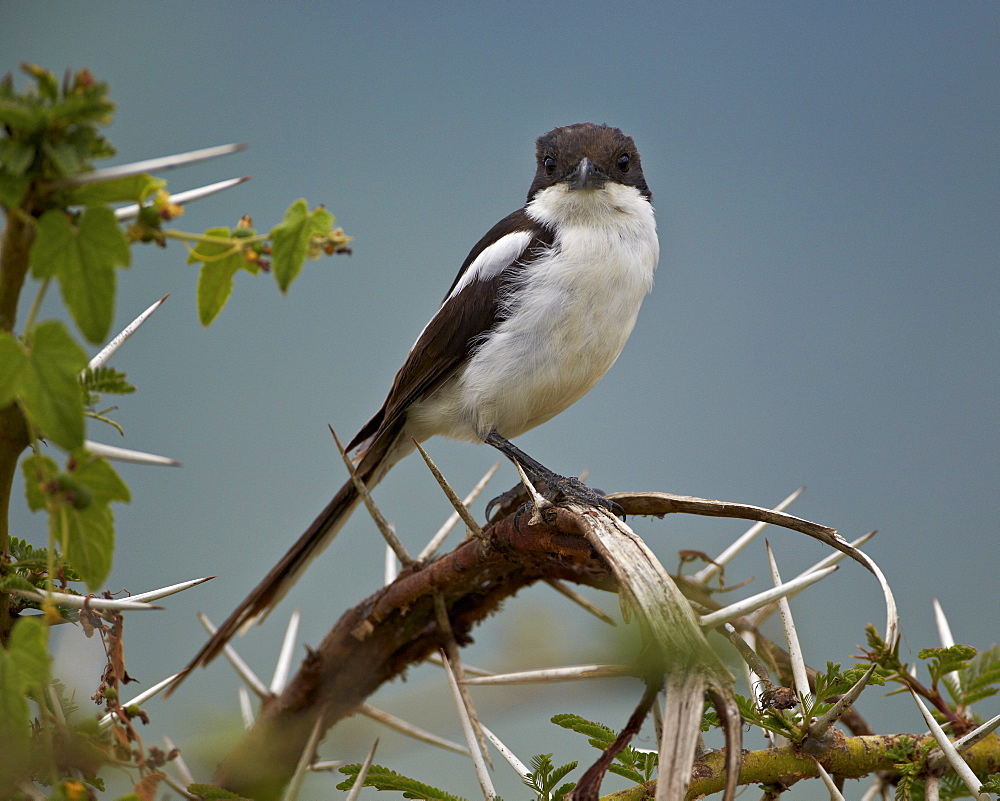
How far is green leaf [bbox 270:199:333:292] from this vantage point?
868 millimetres

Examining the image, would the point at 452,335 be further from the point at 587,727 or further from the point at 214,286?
the point at 214,286

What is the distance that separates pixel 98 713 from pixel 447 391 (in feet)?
6.80

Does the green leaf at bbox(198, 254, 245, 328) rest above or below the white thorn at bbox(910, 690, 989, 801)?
A: above

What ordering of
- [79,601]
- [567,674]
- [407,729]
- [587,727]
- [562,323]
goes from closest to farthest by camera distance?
1. [79,601]
2. [567,674]
3. [587,727]
4. [407,729]
5. [562,323]

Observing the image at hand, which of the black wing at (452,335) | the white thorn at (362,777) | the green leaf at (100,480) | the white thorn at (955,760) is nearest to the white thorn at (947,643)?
the white thorn at (955,760)

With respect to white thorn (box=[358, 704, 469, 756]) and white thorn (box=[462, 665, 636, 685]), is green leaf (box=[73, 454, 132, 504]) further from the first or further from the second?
white thorn (box=[358, 704, 469, 756])

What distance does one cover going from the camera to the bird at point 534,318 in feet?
9.20

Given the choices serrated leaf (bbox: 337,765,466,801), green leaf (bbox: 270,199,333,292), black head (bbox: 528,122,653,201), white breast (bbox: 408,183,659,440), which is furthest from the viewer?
black head (bbox: 528,122,653,201)

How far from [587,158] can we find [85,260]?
8.27 ft

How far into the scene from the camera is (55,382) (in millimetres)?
732

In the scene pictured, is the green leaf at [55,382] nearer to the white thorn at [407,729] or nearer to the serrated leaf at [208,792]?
the serrated leaf at [208,792]

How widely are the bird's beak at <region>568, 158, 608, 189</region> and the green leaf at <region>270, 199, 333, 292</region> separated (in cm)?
225

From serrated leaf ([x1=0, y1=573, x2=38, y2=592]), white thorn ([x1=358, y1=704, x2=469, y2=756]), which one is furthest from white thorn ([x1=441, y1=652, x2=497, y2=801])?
serrated leaf ([x1=0, y1=573, x2=38, y2=592])

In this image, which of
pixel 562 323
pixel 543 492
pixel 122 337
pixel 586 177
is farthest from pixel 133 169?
pixel 586 177
